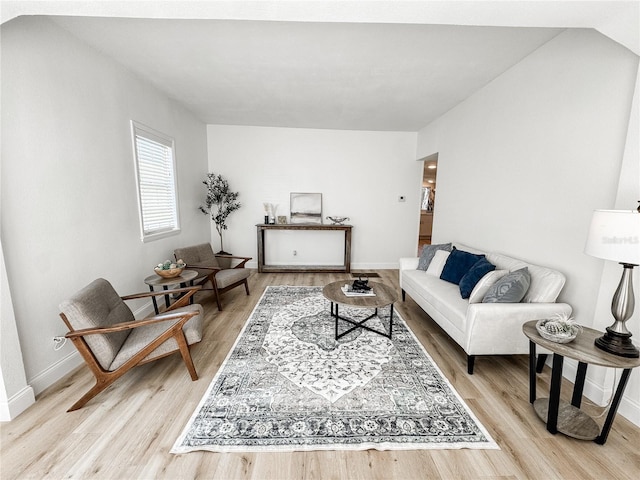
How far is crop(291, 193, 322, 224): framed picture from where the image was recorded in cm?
547

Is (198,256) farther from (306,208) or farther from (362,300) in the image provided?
(362,300)

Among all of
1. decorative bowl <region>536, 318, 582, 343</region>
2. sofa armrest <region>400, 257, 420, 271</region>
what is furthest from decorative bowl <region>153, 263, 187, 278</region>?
decorative bowl <region>536, 318, 582, 343</region>

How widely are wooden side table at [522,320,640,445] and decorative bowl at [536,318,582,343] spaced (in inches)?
1.1

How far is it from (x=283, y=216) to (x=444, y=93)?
339 cm

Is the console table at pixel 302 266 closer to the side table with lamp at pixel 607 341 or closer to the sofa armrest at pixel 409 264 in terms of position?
the sofa armrest at pixel 409 264

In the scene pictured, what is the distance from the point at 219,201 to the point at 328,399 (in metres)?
4.08

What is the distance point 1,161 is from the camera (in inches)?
68.6

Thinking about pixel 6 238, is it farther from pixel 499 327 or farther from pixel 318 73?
pixel 499 327

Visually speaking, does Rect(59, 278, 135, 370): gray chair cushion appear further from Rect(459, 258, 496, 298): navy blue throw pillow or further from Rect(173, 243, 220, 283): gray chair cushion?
Rect(459, 258, 496, 298): navy blue throw pillow

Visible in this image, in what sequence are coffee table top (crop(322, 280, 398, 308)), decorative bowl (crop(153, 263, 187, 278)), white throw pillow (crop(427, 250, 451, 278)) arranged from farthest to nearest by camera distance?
white throw pillow (crop(427, 250, 451, 278))
decorative bowl (crop(153, 263, 187, 278))
coffee table top (crop(322, 280, 398, 308))

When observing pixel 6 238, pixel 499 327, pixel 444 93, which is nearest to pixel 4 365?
pixel 6 238

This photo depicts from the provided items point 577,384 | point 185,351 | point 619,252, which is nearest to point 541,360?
point 577,384

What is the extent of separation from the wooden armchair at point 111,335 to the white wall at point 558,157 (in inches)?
122

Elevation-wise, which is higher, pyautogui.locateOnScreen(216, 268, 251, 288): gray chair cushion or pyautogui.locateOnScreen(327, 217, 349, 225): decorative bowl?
pyautogui.locateOnScreen(327, 217, 349, 225): decorative bowl
